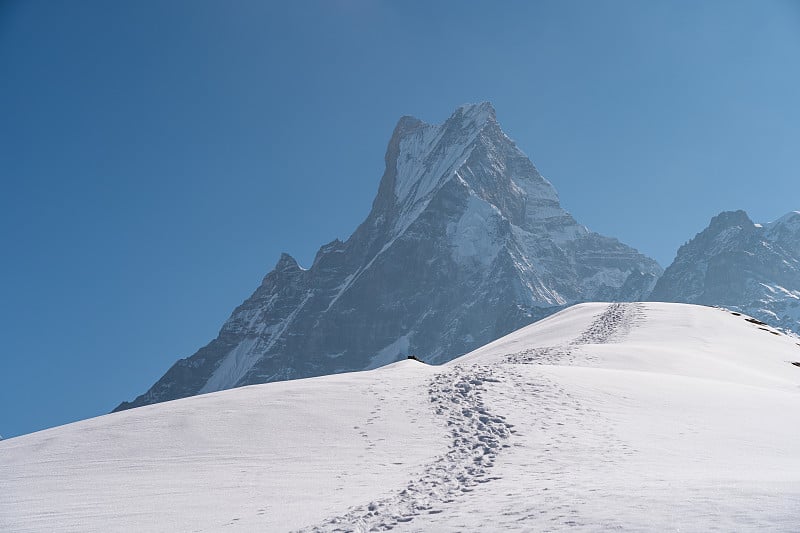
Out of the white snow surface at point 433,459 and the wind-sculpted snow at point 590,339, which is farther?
the wind-sculpted snow at point 590,339

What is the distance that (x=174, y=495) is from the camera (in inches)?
536

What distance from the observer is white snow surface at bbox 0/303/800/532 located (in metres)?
10.9

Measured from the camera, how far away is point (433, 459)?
15312 mm

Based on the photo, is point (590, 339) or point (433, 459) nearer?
point (433, 459)

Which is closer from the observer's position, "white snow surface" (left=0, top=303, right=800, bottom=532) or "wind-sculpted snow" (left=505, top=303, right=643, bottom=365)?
"white snow surface" (left=0, top=303, right=800, bottom=532)

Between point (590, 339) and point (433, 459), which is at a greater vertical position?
point (590, 339)

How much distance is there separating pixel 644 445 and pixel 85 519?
1230 cm

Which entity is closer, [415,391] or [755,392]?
[415,391]

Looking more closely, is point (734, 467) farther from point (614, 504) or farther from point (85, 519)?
point (85, 519)

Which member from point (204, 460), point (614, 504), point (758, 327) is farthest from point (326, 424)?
point (758, 327)

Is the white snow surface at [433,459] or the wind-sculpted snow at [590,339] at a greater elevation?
the wind-sculpted snow at [590,339]

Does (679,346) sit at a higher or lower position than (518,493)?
higher

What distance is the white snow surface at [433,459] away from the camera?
10.9 meters

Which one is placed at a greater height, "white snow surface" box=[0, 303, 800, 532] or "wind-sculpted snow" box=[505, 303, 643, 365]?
"wind-sculpted snow" box=[505, 303, 643, 365]
